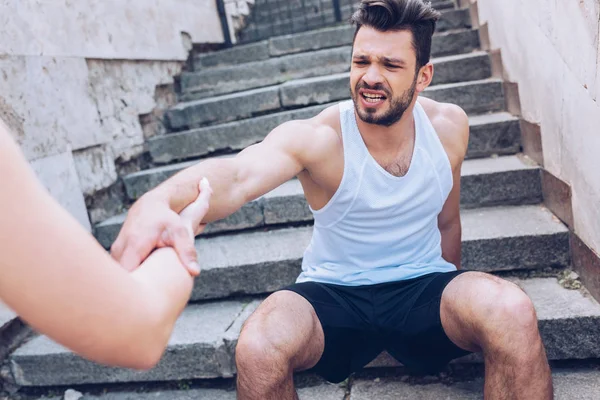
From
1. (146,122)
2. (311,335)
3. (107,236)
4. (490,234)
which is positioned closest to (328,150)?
(311,335)

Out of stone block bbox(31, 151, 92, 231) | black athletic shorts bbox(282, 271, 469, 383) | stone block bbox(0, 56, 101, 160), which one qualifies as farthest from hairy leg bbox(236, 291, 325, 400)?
stone block bbox(0, 56, 101, 160)

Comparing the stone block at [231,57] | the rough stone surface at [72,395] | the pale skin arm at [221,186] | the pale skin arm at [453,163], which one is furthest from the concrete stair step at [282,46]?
the rough stone surface at [72,395]

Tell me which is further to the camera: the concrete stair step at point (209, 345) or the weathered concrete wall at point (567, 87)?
the concrete stair step at point (209, 345)

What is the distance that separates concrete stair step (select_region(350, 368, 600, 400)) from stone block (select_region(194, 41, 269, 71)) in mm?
3903

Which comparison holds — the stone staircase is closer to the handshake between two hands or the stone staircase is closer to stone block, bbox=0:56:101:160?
stone block, bbox=0:56:101:160

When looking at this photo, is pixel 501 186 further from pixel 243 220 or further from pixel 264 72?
pixel 264 72

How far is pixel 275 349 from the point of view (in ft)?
5.71

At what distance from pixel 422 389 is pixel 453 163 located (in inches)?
39.9

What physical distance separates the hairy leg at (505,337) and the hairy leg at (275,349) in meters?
0.56

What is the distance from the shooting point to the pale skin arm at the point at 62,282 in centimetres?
65

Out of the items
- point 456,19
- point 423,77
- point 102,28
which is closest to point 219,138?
point 102,28

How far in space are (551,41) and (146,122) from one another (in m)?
3.17

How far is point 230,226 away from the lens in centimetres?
333

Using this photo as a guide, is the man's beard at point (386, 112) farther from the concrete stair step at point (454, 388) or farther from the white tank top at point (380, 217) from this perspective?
the concrete stair step at point (454, 388)
